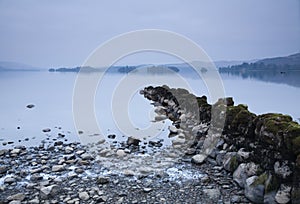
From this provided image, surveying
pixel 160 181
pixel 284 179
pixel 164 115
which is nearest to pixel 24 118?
pixel 164 115

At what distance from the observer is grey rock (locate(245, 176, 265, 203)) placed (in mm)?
4750

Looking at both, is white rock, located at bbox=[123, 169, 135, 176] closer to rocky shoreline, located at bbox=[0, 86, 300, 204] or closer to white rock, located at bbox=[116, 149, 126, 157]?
rocky shoreline, located at bbox=[0, 86, 300, 204]

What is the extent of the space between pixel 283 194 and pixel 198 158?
2.54 metres

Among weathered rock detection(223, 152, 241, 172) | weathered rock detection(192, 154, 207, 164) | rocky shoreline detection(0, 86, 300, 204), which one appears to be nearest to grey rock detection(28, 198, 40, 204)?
rocky shoreline detection(0, 86, 300, 204)

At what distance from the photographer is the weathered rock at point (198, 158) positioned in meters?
6.70

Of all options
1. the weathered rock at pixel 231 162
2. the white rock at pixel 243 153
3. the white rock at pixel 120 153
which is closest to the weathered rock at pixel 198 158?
the weathered rock at pixel 231 162

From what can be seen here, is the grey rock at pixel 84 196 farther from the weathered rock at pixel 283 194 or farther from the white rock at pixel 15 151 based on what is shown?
the white rock at pixel 15 151

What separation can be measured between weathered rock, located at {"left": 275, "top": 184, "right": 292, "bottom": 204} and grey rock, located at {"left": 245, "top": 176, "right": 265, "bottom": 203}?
32 cm

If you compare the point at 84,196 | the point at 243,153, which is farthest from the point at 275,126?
the point at 84,196

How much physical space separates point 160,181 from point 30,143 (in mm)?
4818

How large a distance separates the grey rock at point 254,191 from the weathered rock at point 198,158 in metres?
1.76

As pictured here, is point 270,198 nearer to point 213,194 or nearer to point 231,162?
point 213,194

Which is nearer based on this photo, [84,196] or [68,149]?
[84,196]

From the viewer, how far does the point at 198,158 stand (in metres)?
6.79
